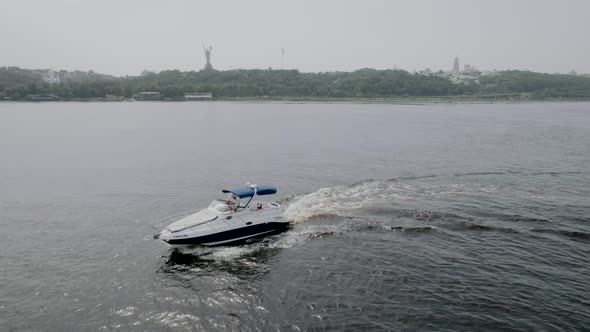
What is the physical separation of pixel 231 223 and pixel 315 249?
7.85 metres

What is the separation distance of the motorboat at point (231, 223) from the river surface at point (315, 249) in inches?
52.4

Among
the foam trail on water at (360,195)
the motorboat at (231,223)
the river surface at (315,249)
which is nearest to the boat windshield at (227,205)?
the motorboat at (231,223)

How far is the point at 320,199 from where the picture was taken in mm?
50062

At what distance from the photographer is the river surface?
26.4 m

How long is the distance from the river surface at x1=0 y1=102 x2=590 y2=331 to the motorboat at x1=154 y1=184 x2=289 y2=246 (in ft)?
4.37

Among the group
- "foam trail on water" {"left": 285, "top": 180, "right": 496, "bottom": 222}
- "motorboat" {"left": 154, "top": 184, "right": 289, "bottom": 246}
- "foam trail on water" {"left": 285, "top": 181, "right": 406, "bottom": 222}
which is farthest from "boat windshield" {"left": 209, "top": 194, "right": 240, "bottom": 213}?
"foam trail on water" {"left": 285, "top": 181, "right": 406, "bottom": 222}

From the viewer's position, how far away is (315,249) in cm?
3616

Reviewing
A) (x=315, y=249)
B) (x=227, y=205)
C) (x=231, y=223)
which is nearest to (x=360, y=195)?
(x=315, y=249)

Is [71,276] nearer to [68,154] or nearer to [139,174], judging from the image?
[139,174]

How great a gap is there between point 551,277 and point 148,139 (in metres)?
94.8

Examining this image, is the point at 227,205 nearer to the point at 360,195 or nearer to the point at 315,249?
the point at 315,249

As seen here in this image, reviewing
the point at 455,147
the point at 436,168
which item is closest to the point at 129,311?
the point at 436,168

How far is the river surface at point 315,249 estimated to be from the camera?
26.4m

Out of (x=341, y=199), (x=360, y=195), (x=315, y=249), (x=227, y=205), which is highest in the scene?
(x=227, y=205)
